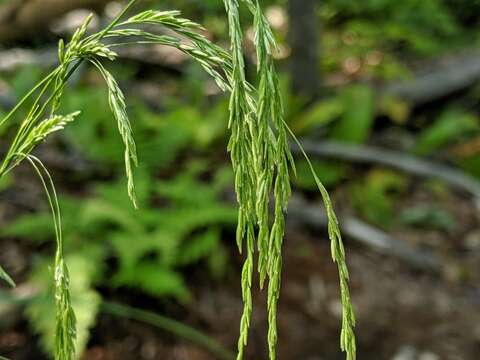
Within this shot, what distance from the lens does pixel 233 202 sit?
5.00m

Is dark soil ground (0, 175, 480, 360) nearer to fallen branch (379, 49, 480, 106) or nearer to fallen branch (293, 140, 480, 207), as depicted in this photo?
fallen branch (293, 140, 480, 207)

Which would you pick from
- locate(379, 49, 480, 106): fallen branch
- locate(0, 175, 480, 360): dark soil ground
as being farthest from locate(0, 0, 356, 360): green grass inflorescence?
locate(379, 49, 480, 106): fallen branch

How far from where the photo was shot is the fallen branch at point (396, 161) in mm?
5668

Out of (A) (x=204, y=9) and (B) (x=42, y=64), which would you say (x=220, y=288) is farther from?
(A) (x=204, y=9)

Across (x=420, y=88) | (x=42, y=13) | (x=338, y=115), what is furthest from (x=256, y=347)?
(x=420, y=88)

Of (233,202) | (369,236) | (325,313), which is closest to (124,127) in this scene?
(325,313)

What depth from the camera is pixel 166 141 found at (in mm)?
5023

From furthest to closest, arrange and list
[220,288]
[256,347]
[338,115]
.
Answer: [338,115], [220,288], [256,347]

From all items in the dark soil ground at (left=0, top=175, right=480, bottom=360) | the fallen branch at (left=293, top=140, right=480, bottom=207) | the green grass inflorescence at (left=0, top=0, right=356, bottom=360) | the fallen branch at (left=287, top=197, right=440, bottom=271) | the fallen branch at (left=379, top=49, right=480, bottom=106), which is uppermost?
the fallen branch at (left=379, top=49, right=480, bottom=106)

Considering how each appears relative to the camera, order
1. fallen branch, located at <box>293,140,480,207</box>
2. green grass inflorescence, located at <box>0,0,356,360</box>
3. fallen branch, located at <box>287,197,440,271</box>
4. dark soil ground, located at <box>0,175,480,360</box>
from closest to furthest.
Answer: green grass inflorescence, located at <box>0,0,356,360</box>
dark soil ground, located at <box>0,175,480,360</box>
fallen branch, located at <box>287,197,440,271</box>
fallen branch, located at <box>293,140,480,207</box>

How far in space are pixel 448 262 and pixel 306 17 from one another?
249cm

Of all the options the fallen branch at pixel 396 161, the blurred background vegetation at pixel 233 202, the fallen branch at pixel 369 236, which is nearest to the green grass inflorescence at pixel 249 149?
the blurred background vegetation at pixel 233 202

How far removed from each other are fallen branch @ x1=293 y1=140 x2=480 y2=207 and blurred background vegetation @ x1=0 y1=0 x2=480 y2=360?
0.8 inches

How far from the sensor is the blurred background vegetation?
3688 millimetres
